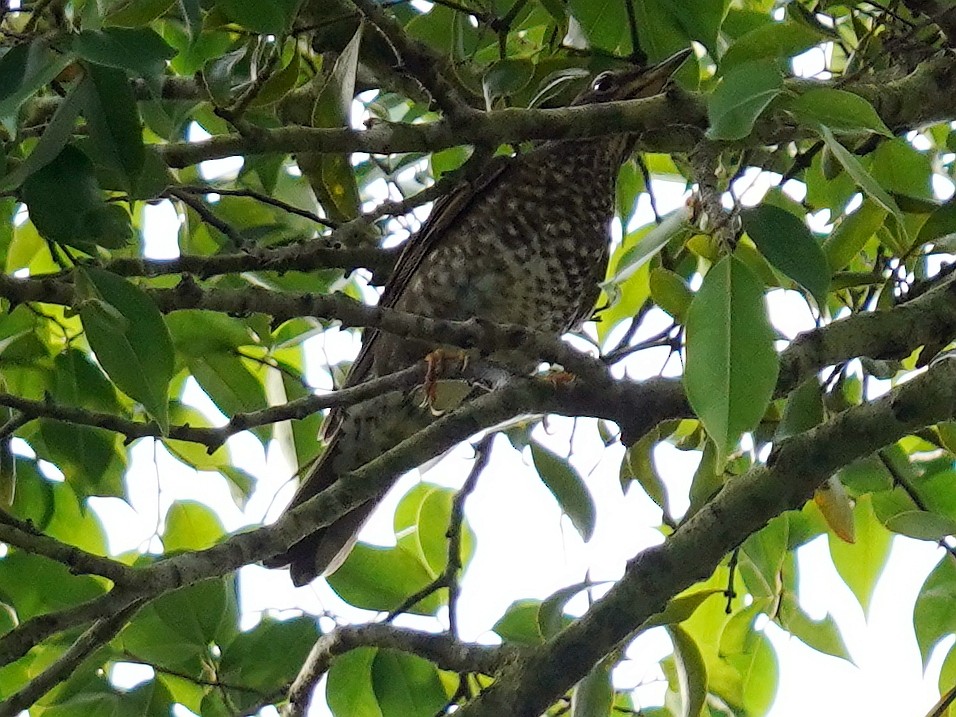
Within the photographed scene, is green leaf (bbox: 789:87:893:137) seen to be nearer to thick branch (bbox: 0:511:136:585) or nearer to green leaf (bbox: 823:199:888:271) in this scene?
green leaf (bbox: 823:199:888:271)

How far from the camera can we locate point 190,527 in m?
1.41

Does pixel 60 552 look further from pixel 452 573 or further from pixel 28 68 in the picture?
pixel 452 573

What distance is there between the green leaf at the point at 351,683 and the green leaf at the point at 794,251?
72cm

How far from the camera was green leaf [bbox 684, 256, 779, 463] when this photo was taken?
74cm

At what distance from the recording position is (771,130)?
43.3 inches

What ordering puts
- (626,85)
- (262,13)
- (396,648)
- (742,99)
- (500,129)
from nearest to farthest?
(742,99) → (262,13) → (500,129) → (396,648) → (626,85)

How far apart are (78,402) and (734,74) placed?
2.71 feet

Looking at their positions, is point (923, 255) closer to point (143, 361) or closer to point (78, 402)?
point (143, 361)

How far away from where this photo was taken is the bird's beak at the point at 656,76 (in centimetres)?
126

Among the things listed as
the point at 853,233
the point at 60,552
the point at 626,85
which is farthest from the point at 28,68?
the point at 626,85

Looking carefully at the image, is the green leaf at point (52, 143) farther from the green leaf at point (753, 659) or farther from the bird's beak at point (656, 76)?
the green leaf at point (753, 659)

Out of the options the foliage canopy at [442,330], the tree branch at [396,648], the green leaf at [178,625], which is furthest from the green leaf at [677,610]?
the green leaf at [178,625]

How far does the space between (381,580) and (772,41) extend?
2.49 feet

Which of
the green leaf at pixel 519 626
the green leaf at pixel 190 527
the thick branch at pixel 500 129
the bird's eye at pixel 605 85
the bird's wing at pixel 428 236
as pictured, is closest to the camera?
the thick branch at pixel 500 129
